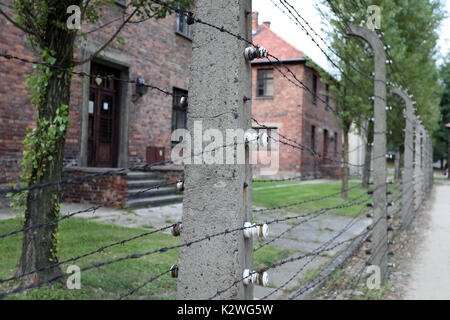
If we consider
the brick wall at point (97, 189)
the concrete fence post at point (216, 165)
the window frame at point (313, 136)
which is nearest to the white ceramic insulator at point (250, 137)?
the concrete fence post at point (216, 165)

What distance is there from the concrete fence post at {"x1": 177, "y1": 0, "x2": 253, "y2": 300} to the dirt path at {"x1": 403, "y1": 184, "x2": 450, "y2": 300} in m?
3.02

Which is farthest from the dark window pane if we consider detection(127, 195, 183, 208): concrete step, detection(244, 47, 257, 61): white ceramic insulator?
detection(244, 47, 257, 61): white ceramic insulator

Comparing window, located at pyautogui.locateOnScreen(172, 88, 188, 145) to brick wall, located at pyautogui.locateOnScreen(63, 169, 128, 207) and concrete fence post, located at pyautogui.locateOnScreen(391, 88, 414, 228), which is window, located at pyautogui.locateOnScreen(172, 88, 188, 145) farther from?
concrete fence post, located at pyautogui.locateOnScreen(391, 88, 414, 228)

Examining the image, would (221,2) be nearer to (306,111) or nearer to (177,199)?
(177,199)

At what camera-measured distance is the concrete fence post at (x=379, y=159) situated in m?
4.35

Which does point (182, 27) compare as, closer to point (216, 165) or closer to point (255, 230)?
point (216, 165)

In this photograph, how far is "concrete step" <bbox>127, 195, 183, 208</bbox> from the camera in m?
7.97

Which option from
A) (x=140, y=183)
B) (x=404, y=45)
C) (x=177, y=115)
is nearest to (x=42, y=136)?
(x=140, y=183)

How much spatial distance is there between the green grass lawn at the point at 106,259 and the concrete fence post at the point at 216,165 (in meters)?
1.70

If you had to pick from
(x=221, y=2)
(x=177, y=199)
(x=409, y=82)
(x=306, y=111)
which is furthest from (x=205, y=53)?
(x=306, y=111)

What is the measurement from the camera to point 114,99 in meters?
10.1

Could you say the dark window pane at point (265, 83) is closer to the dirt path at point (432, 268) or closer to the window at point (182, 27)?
the window at point (182, 27)
